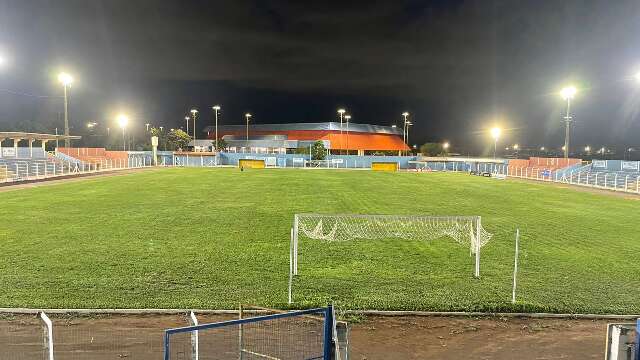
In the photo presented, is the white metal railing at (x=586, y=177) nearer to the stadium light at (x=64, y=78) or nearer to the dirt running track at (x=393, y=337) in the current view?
the dirt running track at (x=393, y=337)

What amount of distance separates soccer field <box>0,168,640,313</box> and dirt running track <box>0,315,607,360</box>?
0.75 m

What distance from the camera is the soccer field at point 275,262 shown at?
33.7 feet

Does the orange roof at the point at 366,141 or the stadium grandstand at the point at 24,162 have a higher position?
the orange roof at the point at 366,141

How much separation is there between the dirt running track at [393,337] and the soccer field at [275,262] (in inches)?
29.6

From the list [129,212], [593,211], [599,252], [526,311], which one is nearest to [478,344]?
[526,311]

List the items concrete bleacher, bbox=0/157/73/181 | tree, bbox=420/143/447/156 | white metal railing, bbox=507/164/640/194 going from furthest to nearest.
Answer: tree, bbox=420/143/447/156 < white metal railing, bbox=507/164/640/194 < concrete bleacher, bbox=0/157/73/181

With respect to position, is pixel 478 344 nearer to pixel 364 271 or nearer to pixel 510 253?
pixel 364 271

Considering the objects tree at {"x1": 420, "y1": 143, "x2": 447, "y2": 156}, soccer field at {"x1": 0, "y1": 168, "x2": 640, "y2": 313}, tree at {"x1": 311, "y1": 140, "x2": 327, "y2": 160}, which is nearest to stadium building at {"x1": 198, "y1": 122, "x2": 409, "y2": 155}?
tree at {"x1": 420, "y1": 143, "x2": 447, "y2": 156}

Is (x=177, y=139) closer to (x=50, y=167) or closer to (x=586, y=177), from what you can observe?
(x=50, y=167)

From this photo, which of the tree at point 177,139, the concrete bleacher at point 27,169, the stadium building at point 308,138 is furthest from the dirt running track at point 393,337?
the tree at point 177,139

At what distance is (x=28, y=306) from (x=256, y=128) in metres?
132

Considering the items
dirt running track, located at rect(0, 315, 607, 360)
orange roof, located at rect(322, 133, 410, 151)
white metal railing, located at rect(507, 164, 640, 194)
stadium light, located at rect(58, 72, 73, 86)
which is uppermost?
stadium light, located at rect(58, 72, 73, 86)

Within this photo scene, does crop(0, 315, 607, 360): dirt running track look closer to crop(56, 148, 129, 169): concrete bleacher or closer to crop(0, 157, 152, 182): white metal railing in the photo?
crop(0, 157, 152, 182): white metal railing

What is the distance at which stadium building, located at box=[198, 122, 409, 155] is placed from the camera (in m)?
128
